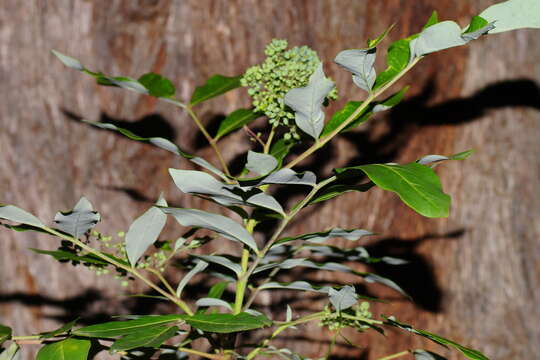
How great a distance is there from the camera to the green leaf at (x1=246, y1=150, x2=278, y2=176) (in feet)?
1.54

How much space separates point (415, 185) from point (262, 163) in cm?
14

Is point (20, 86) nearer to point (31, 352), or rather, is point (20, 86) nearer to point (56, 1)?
point (56, 1)

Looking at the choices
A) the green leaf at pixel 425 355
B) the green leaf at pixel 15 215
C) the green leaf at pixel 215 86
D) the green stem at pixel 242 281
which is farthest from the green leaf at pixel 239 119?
the green leaf at pixel 425 355

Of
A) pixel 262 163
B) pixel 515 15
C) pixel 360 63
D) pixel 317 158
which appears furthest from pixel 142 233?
pixel 317 158

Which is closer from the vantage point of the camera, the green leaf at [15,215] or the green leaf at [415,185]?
the green leaf at [415,185]

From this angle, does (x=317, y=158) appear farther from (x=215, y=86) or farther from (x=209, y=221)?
(x=209, y=221)

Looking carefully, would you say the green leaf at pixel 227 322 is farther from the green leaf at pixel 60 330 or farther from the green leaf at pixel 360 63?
the green leaf at pixel 360 63

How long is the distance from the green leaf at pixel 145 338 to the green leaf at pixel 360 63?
0.29 meters

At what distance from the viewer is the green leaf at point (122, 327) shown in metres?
0.48

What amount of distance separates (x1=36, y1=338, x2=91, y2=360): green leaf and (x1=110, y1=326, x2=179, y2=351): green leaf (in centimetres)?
5

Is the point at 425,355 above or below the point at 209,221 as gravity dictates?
below

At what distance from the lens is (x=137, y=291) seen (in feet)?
3.52

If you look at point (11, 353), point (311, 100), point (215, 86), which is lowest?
point (11, 353)

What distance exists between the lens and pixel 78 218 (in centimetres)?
53
